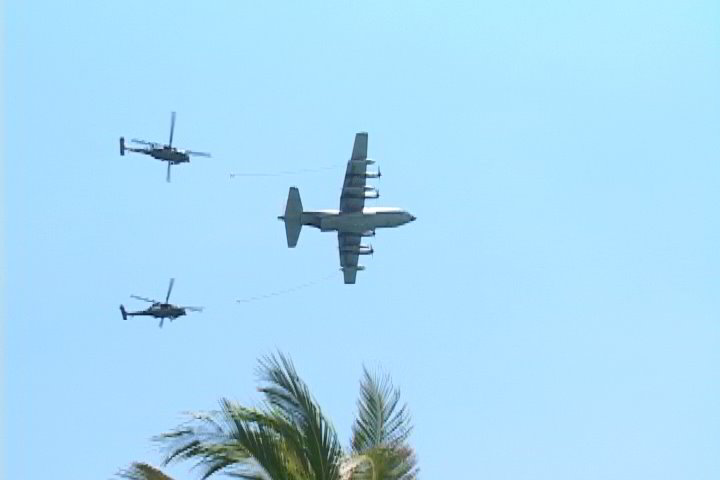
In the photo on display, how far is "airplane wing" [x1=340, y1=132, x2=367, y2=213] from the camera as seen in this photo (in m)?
55.5

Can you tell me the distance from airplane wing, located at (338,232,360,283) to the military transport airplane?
6.82ft

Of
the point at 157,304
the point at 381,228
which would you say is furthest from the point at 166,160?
the point at 381,228

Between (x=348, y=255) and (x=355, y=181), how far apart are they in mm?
5232

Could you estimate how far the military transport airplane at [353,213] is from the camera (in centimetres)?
5503

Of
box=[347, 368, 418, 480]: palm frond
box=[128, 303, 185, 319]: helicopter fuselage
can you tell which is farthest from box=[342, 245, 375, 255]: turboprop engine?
box=[347, 368, 418, 480]: palm frond

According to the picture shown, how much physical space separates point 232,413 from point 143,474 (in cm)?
122

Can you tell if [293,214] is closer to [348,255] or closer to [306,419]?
[348,255]

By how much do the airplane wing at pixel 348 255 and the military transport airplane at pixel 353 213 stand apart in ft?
6.82

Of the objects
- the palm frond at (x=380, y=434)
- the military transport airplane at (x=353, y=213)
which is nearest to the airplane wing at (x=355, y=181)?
the military transport airplane at (x=353, y=213)

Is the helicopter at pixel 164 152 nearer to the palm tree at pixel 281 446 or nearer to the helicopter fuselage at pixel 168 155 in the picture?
the helicopter fuselage at pixel 168 155

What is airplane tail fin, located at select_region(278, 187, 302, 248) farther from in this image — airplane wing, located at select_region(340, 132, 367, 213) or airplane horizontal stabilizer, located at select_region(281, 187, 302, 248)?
airplane wing, located at select_region(340, 132, 367, 213)

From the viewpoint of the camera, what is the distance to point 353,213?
181 feet

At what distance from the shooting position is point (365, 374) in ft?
58.9

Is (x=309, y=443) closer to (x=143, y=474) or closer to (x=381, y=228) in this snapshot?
(x=143, y=474)
